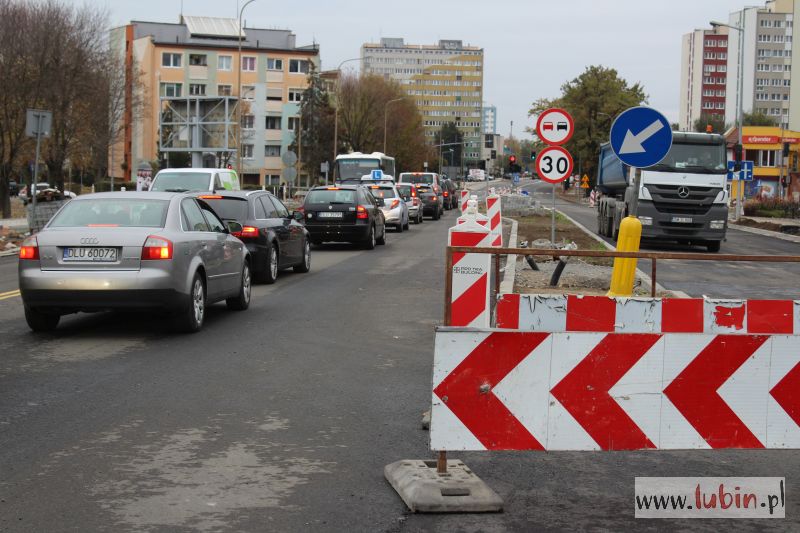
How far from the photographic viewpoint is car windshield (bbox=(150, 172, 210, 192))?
25344 mm

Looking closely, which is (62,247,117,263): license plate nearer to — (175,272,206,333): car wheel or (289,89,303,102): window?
(175,272,206,333): car wheel

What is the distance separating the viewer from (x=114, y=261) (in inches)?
432

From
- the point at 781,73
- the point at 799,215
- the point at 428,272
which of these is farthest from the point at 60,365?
the point at 781,73

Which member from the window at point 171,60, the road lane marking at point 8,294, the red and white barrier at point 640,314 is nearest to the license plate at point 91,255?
the road lane marking at point 8,294

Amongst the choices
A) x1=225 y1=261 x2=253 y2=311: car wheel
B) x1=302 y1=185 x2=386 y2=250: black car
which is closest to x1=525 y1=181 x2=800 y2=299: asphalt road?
x1=225 y1=261 x2=253 y2=311: car wheel

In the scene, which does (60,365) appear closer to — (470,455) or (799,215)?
(470,455)

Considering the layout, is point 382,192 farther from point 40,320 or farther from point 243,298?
point 40,320

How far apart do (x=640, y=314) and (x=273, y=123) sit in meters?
106

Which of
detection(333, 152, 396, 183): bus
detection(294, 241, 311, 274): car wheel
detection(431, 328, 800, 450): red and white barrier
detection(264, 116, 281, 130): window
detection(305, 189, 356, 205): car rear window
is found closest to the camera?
detection(431, 328, 800, 450): red and white barrier

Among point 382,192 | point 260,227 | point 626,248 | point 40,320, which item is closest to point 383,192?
point 382,192

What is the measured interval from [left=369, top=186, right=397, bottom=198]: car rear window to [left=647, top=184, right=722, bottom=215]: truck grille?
11.5 metres

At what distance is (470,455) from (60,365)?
4523mm

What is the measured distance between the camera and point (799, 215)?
178 ft

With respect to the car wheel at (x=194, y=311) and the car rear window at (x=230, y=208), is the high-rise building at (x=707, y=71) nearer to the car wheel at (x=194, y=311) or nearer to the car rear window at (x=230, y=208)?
the car rear window at (x=230, y=208)
